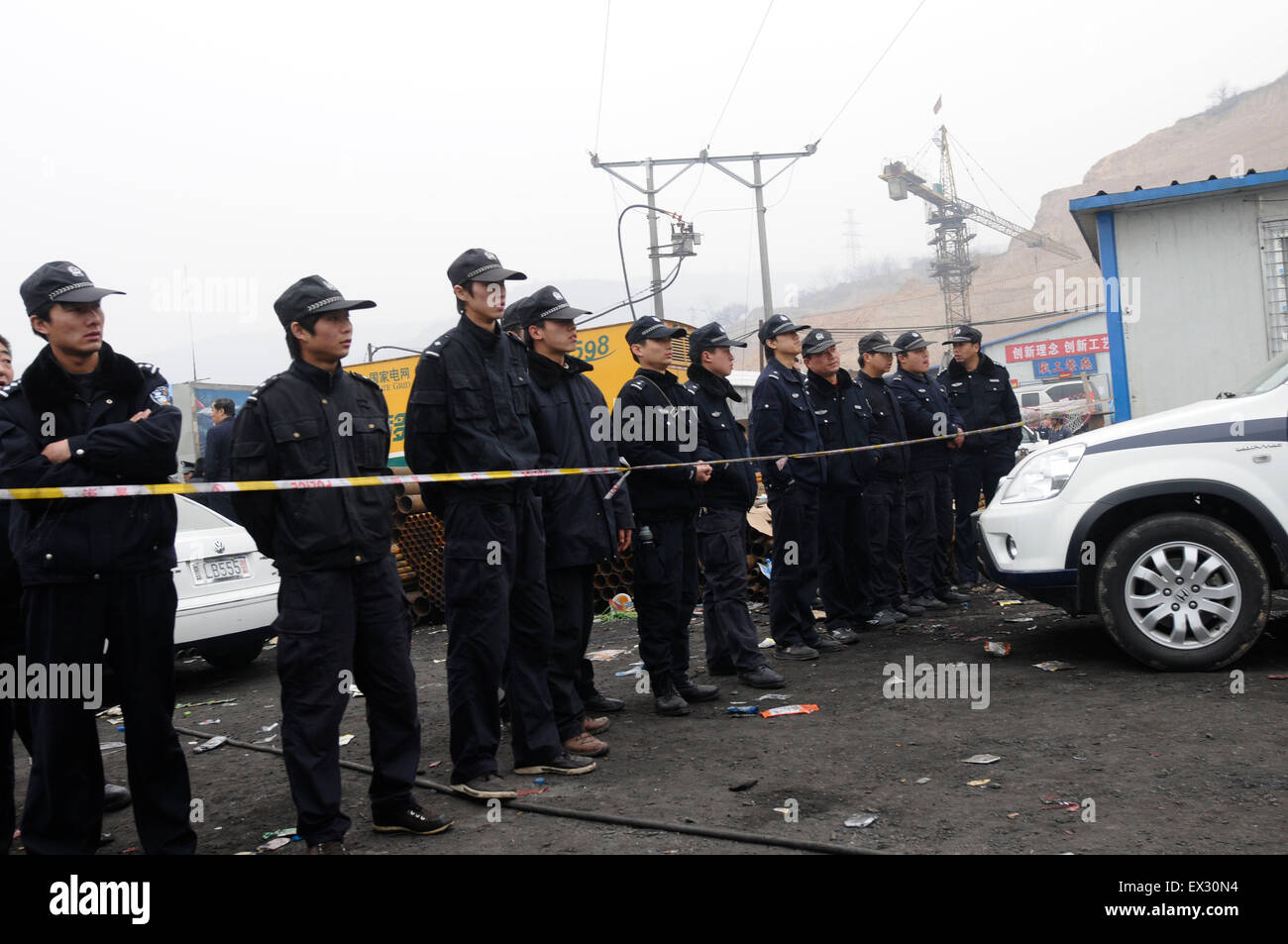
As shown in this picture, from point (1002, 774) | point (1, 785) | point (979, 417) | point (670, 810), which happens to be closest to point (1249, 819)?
point (1002, 774)

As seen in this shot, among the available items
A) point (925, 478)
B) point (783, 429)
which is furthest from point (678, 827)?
point (925, 478)

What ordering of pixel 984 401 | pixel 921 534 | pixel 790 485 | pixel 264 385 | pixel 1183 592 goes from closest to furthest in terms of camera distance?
pixel 264 385, pixel 1183 592, pixel 790 485, pixel 921 534, pixel 984 401

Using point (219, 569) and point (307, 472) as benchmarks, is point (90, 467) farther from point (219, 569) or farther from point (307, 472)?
point (219, 569)

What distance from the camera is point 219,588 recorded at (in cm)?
756

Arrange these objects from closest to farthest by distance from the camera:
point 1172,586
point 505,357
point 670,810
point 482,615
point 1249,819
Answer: point 1249,819 → point 670,810 → point 482,615 → point 505,357 → point 1172,586

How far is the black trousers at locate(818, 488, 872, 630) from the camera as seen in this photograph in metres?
7.64

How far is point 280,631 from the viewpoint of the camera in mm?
3809

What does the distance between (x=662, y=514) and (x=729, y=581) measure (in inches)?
26.4

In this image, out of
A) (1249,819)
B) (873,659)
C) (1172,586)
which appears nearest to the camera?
(1249,819)

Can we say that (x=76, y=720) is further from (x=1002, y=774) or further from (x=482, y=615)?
(x=1002, y=774)

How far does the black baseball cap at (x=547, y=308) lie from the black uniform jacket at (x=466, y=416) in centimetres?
57

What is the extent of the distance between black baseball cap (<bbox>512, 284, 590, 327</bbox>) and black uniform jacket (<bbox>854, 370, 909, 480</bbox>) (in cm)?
363

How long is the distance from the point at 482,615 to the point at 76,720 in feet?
5.06

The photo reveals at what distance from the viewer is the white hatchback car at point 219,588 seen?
7.38 meters
